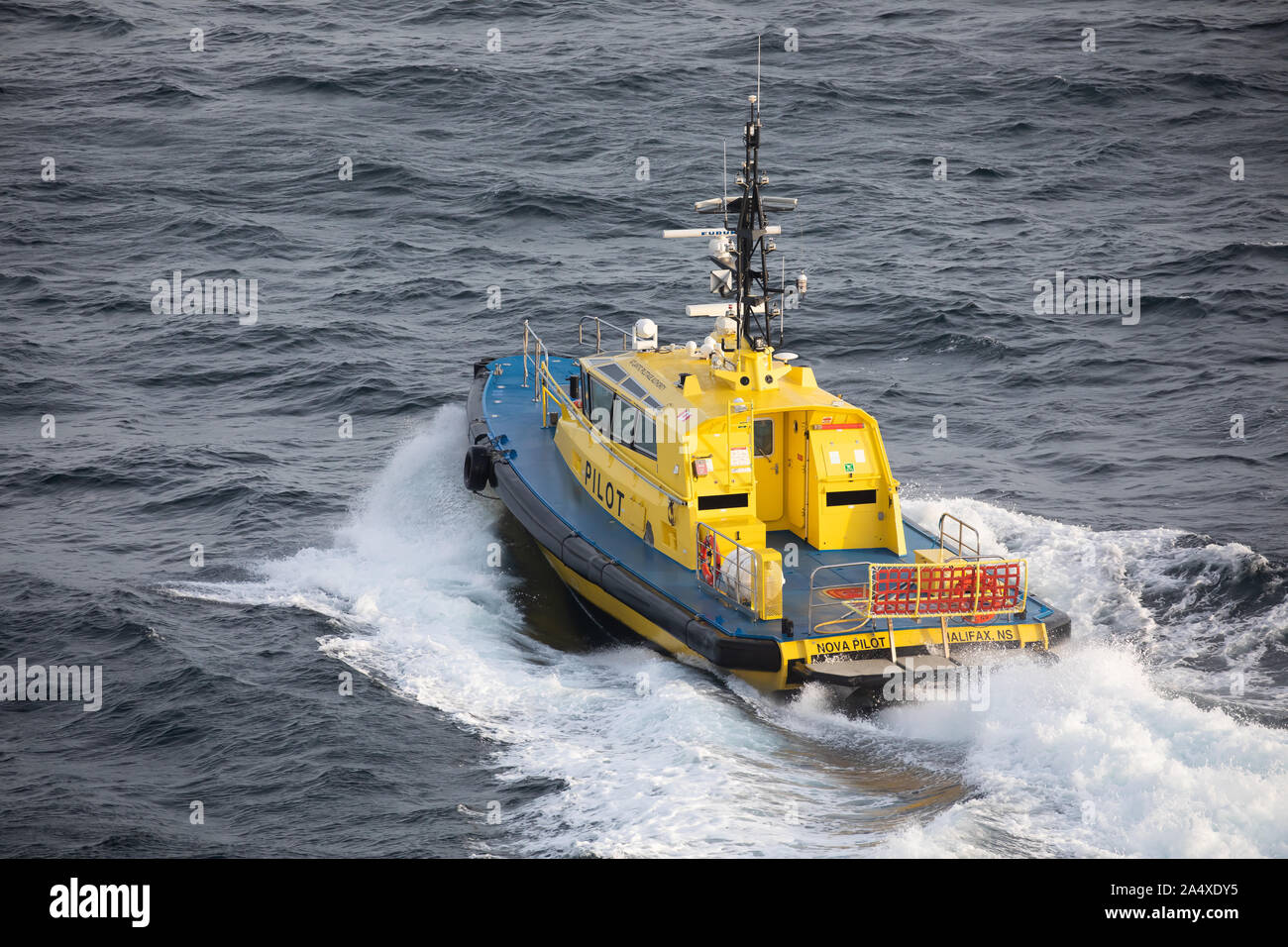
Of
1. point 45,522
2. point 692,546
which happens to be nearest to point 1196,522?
point 692,546

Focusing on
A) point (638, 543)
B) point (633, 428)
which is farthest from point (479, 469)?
point (638, 543)

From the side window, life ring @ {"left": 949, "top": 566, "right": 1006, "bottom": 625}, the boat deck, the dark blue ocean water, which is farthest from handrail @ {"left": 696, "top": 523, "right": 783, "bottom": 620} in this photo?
life ring @ {"left": 949, "top": 566, "right": 1006, "bottom": 625}

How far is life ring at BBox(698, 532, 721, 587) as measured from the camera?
13.8 metres

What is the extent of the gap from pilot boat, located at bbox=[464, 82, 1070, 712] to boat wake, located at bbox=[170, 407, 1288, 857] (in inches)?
19.4

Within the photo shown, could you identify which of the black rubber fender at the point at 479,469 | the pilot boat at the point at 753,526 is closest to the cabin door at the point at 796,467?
the pilot boat at the point at 753,526

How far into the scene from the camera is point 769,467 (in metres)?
14.9

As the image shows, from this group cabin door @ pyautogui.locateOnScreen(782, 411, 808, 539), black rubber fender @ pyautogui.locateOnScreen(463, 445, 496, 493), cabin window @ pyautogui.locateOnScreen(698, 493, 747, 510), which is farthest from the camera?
black rubber fender @ pyautogui.locateOnScreen(463, 445, 496, 493)

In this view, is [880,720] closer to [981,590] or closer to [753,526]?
[981,590]

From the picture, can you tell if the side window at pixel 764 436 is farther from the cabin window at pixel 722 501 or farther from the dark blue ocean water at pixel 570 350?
the dark blue ocean water at pixel 570 350

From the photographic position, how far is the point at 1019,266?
86.1ft

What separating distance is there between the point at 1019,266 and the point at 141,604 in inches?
683

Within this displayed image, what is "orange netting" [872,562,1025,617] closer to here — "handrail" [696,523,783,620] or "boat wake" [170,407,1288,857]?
"boat wake" [170,407,1288,857]

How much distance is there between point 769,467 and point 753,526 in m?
0.86

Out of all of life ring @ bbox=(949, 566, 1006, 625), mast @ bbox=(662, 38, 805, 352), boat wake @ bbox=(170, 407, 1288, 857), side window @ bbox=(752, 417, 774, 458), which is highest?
mast @ bbox=(662, 38, 805, 352)
